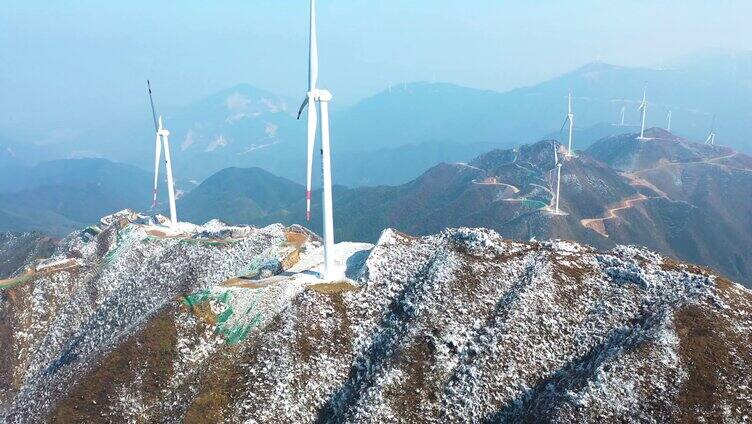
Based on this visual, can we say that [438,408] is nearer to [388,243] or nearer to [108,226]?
[388,243]

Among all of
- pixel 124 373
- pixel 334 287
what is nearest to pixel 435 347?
pixel 334 287

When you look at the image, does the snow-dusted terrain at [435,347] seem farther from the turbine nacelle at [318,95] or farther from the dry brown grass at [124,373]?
the turbine nacelle at [318,95]

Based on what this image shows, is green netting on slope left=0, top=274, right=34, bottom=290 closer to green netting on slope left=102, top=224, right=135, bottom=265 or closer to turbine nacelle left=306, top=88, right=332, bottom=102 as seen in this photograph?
green netting on slope left=102, top=224, right=135, bottom=265

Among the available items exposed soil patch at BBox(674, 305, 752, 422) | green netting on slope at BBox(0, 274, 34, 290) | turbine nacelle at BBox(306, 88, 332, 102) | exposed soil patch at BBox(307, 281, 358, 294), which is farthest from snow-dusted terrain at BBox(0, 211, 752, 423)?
turbine nacelle at BBox(306, 88, 332, 102)

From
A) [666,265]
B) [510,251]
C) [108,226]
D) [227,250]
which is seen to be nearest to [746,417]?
[666,265]

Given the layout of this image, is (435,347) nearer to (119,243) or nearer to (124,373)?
(124,373)

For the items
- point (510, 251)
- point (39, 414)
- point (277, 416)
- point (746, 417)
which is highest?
point (510, 251)

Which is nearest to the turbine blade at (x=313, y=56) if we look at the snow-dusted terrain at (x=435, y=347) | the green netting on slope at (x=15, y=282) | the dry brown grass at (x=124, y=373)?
the snow-dusted terrain at (x=435, y=347)

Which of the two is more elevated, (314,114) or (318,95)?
(318,95)
